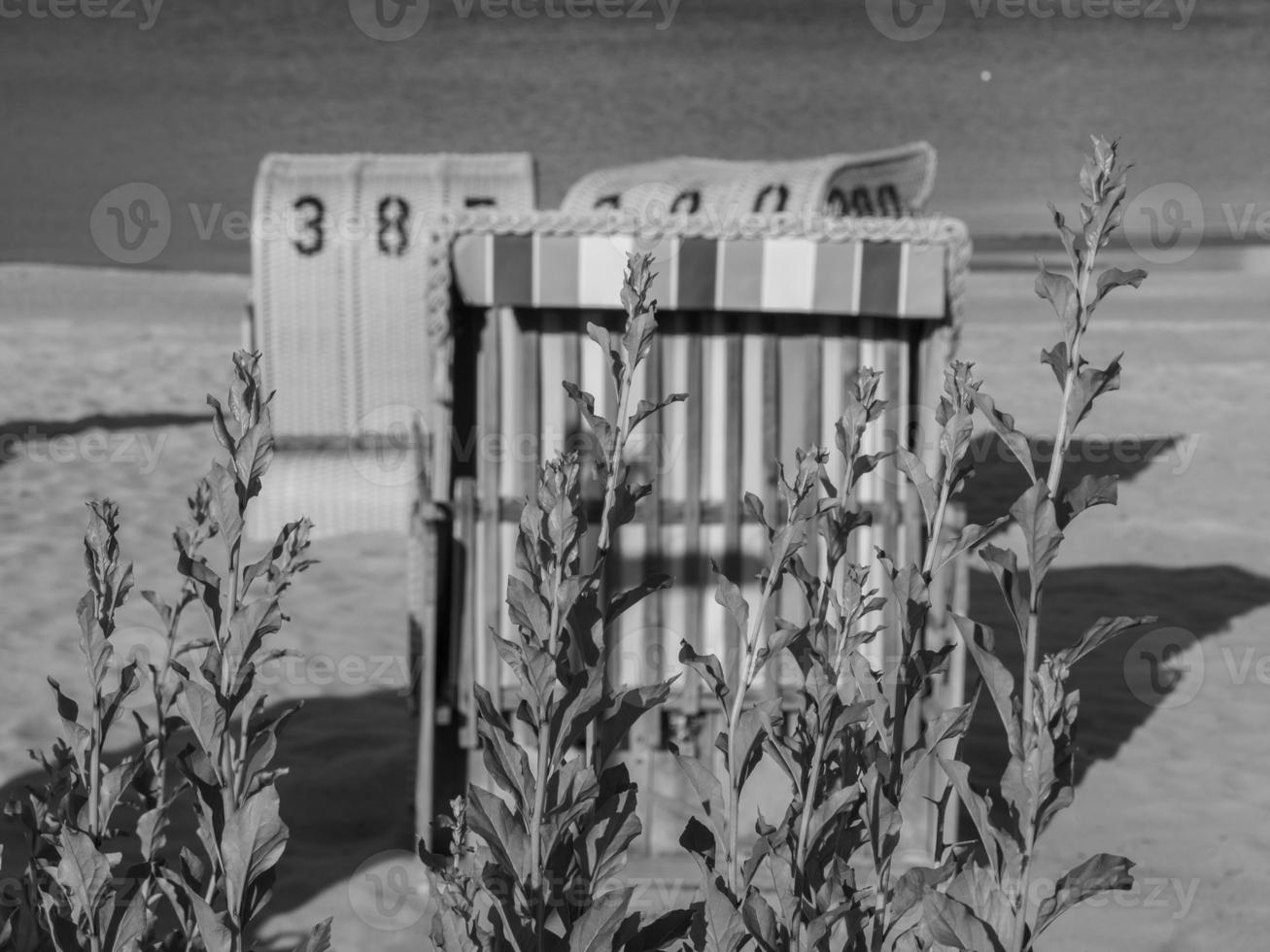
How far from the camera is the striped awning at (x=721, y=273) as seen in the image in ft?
12.5

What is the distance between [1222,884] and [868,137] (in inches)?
1374

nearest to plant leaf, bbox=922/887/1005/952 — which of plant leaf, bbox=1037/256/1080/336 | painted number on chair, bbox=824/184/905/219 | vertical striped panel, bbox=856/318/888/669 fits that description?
plant leaf, bbox=1037/256/1080/336

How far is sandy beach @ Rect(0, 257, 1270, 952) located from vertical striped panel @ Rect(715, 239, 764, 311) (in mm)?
1545

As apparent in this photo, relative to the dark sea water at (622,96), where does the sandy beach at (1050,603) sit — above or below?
below

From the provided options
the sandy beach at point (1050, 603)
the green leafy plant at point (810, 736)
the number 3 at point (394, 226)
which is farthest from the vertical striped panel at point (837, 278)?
the number 3 at point (394, 226)

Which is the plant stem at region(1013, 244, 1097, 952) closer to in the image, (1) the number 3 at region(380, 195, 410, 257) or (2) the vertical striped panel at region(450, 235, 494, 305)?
(2) the vertical striped panel at region(450, 235, 494, 305)

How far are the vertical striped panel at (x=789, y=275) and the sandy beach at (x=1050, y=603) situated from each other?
1568 millimetres

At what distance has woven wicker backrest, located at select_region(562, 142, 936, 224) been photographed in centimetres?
695

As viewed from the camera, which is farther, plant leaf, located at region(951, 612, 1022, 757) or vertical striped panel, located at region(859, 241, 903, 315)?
vertical striped panel, located at region(859, 241, 903, 315)

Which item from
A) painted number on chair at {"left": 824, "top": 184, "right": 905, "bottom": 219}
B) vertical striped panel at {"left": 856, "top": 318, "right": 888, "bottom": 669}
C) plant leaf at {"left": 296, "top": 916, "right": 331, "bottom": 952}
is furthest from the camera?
painted number on chair at {"left": 824, "top": 184, "right": 905, "bottom": 219}

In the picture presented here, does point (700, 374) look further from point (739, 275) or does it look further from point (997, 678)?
point (997, 678)

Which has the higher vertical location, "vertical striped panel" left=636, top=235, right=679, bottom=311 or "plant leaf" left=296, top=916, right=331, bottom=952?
"vertical striped panel" left=636, top=235, right=679, bottom=311

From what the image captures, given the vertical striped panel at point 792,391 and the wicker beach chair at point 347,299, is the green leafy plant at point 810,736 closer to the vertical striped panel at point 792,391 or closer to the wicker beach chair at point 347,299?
the vertical striped panel at point 792,391

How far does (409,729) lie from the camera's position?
515 centimetres
